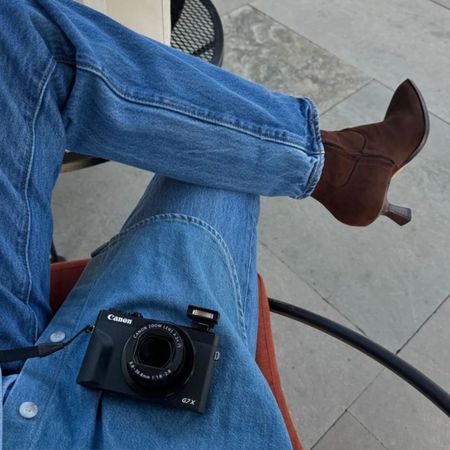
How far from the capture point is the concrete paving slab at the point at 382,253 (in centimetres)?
124

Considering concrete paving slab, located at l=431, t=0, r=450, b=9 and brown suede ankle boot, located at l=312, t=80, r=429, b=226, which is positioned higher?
brown suede ankle boot, located at l=312, t=80, r=429, b=226

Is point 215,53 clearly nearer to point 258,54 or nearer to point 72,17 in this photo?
point 72,17

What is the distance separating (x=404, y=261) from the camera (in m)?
1.31

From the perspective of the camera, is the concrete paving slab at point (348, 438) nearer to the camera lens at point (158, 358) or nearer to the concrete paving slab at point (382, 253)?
the concrete paving slab at point (382, 253)

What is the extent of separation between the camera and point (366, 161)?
87 centimetres

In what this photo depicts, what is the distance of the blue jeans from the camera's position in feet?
1.79

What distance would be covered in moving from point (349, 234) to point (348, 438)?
493mm

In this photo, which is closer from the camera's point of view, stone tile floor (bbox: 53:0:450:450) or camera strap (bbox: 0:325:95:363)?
camera strap (bbox: 0:325:95:363)

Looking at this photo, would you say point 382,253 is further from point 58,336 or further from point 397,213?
point 58,336

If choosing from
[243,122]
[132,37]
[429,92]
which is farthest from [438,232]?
[132,37]

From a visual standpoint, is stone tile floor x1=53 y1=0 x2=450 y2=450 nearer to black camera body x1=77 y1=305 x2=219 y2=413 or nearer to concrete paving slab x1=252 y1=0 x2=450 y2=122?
concrete paving slab x1=252 y1=0 x2=450 y2=122

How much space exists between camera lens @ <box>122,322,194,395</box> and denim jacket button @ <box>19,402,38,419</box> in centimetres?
9

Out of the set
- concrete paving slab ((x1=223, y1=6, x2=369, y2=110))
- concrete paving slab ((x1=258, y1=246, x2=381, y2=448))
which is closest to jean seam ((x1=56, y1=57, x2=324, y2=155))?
concrete paving slab ((x1=258, y1=246, x2=381, y2=448))

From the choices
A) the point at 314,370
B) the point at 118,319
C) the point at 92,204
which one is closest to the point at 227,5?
the point at 92,204
